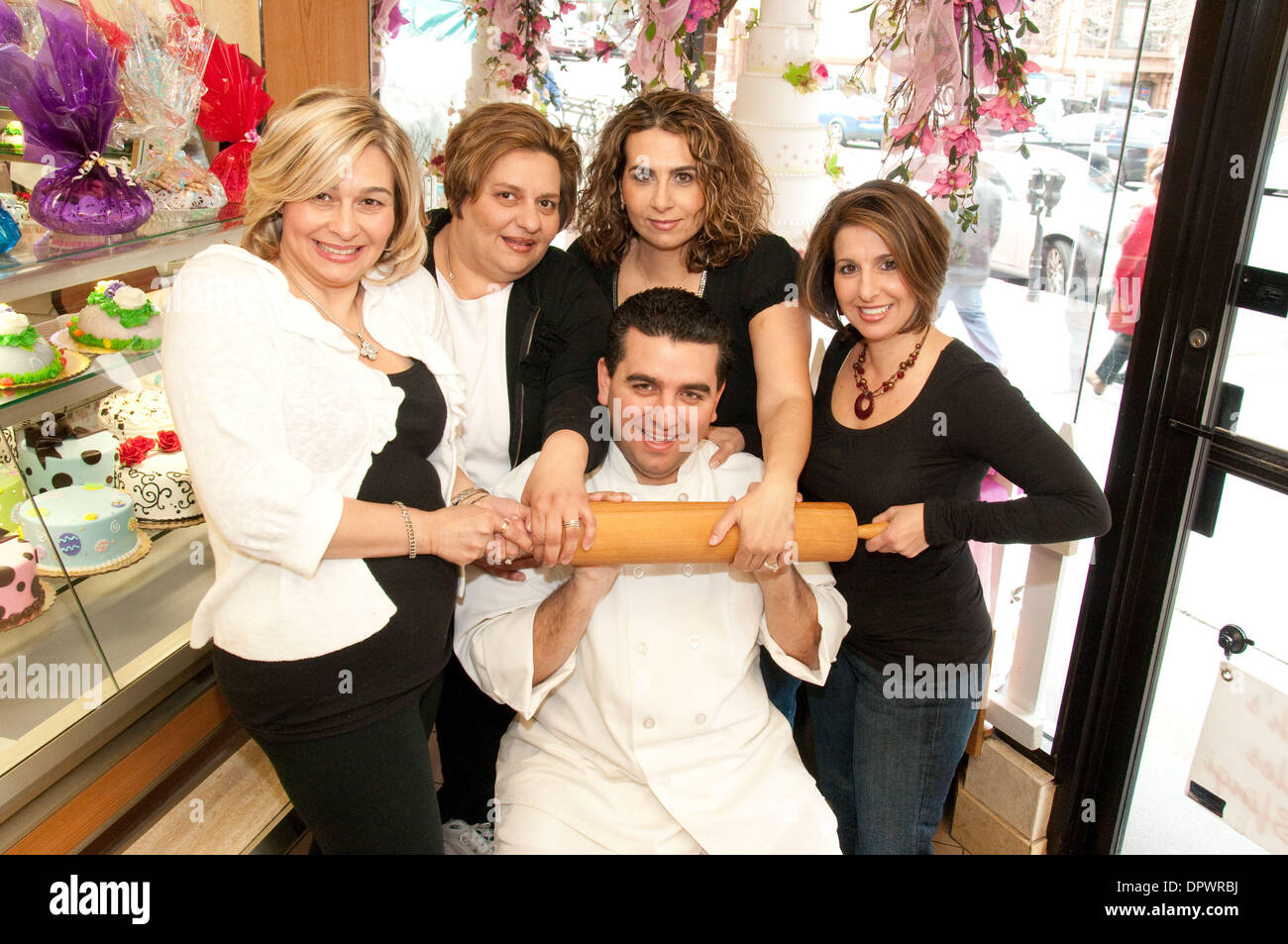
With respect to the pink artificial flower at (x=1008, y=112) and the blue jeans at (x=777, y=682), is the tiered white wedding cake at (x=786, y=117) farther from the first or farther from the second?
the blue jeans at (x=777, y=682)

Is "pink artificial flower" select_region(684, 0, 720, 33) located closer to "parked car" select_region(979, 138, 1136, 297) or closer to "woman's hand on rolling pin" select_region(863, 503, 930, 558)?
"parked car" select_region(979, 138, 1136, 297)

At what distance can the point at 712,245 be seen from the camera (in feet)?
6.54

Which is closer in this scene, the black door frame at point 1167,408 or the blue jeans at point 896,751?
the black door frame at point 1167,408

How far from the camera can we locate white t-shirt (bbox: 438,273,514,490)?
1895mm

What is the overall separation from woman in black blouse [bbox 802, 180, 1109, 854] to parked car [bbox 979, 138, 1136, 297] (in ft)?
1.68

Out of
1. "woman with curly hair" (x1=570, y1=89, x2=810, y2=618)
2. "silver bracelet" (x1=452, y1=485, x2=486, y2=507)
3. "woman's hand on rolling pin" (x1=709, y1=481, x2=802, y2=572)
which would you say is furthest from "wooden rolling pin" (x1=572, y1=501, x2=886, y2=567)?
"silver bracelet" (x1=452, y1=485, x2=486, y2=507)

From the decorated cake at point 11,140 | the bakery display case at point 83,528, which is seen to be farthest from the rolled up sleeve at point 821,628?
the decorated cake at point 11,140

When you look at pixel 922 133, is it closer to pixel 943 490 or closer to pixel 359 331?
pixel 943 490

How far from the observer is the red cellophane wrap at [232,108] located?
228 centimetres

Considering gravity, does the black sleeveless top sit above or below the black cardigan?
below
